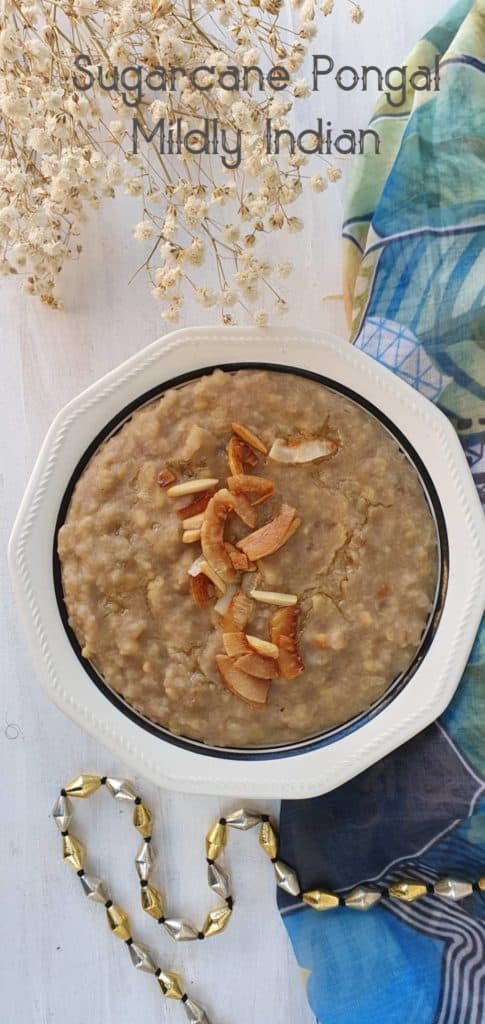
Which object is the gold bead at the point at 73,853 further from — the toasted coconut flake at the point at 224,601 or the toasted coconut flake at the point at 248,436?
the toasted coconut flake at the point at 248,436

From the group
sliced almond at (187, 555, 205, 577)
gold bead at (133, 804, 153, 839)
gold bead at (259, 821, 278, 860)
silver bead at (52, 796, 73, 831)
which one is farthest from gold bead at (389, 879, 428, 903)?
sliced almond at (187, 555, 205, 577)

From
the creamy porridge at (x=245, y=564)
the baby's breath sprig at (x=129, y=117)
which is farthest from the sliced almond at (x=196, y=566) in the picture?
the baby's breath sprig at (x=129, y=117)

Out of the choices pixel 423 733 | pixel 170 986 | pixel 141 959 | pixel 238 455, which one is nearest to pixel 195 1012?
pixel 170 986

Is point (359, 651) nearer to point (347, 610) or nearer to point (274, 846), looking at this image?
point (347, 610)

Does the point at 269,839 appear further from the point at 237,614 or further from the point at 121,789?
the point at 237,614

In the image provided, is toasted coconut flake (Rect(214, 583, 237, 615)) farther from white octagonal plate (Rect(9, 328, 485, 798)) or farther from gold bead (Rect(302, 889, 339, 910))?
gold bead (Rect(302, 889, 339, 910))

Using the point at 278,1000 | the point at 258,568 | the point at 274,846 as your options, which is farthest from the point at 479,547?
the point at 278,1000
